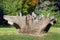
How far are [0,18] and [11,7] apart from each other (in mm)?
1652

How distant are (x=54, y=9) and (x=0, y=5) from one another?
6.38 metres

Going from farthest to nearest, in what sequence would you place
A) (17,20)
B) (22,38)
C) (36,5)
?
(36,5) < (17,20) < (22,38)

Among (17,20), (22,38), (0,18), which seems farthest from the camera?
(0,18)

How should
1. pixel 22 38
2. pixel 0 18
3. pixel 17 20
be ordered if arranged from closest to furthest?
pixel 22 38 → pixel 17 20 → pixel 0 18

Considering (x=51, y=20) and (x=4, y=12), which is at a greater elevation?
(x=51, y=20)

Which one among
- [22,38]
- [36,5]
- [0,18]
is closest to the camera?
[22,38]

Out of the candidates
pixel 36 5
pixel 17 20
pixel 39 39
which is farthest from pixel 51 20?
pixel 36 5

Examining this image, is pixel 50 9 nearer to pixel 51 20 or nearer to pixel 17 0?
pixel 17 0

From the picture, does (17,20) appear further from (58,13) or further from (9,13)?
(58,13)

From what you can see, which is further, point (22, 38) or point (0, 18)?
point (0, 18)

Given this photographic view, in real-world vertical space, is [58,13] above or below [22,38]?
below

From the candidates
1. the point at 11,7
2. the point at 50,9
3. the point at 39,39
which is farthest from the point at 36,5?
the point at 39,39

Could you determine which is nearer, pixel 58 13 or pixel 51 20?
pixel 51 20

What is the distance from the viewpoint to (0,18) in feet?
90.6
